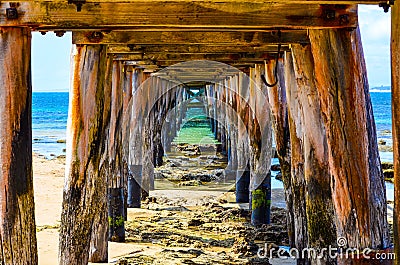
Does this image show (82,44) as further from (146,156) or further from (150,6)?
(146,156)

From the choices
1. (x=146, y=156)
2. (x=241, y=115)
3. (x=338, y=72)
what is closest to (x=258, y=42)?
(x=338, y=72)

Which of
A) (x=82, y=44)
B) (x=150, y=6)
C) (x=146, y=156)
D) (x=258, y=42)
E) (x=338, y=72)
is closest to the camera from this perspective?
(x=338, y=72)

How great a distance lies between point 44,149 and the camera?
29000 mm

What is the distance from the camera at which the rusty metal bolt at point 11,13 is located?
Result: 14.5 ft

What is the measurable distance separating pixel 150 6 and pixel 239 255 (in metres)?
4.42

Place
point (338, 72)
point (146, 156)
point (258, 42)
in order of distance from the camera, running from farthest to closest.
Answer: point (146, 156) → point (258, 42) → point (338, 72)

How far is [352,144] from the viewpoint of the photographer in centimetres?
422

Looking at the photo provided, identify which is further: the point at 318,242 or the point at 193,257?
the point at 193,257

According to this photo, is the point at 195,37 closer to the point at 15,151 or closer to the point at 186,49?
the point at 186,49

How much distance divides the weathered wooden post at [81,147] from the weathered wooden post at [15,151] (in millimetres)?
1223

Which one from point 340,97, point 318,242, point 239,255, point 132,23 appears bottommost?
point 239,255

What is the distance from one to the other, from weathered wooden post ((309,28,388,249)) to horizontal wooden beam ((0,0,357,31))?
283mm

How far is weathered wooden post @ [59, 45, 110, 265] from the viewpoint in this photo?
567 centimetres

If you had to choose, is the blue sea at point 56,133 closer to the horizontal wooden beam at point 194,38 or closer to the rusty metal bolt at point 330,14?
the horizontal wooden beam at point 194,38
